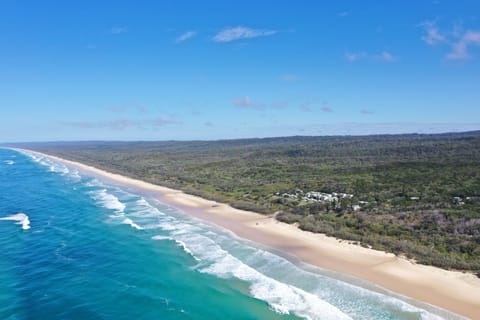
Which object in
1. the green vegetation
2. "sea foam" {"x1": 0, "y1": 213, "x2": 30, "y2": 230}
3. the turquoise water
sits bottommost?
the turquoise water

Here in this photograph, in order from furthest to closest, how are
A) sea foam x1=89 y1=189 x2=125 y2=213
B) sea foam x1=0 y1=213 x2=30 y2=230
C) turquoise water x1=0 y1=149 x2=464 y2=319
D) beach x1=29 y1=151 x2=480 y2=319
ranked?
sea foam x1=89 y1=189 x2=125 y2=213 → sea foam x1=0 y1=213 x2=30 y2=230 → beach x1=29 y1=151 x2=480 y2=319 → turquoise water x1=0 y1=149 x2=464 y2=319

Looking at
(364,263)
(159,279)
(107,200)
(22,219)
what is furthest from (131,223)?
(364,263)

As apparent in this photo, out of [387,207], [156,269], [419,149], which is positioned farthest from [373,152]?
[156,269]

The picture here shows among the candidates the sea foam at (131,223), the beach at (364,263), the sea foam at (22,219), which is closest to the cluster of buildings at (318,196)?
the beach at (364,263)

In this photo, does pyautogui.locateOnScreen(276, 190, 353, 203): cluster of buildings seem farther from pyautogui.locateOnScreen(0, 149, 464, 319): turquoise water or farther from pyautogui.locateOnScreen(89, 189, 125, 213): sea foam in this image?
pyautogui.locateOnScreen(89, 189, 125, 213): sea foam

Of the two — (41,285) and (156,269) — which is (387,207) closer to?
(156,269)

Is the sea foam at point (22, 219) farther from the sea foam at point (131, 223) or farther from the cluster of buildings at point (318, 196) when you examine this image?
the cluster of buildings at point (318, 196)

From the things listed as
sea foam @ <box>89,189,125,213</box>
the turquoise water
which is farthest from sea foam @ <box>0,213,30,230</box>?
sea foam @ <box>89,189,125,213</box>
